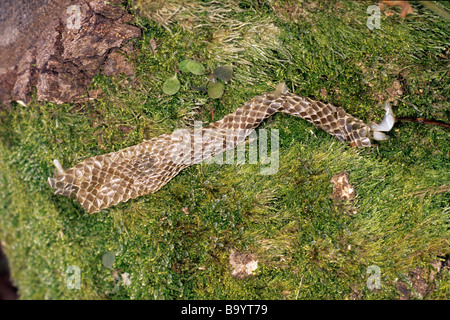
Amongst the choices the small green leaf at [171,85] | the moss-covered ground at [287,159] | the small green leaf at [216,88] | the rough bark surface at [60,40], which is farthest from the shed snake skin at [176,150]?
the rough bark surface at [60,40]

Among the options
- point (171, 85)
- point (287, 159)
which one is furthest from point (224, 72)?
point (287, 159)

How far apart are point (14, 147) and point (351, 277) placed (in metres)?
3.47

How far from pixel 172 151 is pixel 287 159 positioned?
39.0 inches

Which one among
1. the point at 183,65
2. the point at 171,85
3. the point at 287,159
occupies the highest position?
the point at 183,65

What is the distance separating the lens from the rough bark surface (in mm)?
2877

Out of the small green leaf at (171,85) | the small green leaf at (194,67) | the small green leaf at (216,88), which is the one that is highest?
the small green leaf at (194,67)

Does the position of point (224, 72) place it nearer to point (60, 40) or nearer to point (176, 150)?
point (176, 150)

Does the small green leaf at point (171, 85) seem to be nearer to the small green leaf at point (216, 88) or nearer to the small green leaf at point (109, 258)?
the small green leaf at point (216, 88)

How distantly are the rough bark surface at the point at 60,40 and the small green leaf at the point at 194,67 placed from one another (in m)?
0.50

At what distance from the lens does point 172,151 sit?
9.75 feet

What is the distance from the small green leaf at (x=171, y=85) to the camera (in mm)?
2998

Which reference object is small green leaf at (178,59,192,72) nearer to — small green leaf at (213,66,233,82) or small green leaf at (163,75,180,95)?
small green leaf at (163,75,180,95)

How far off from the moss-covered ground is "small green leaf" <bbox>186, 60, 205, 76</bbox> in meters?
0.06
